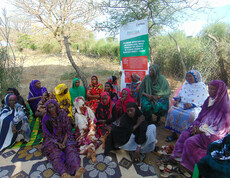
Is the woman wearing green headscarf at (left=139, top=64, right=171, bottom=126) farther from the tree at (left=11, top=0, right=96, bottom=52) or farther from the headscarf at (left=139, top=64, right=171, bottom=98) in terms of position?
the tree at (left=11, top=0, right=96, bottom=52)

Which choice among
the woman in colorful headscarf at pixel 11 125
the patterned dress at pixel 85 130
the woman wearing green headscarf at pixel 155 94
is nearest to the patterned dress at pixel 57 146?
the patterned dress at pixel 85 130

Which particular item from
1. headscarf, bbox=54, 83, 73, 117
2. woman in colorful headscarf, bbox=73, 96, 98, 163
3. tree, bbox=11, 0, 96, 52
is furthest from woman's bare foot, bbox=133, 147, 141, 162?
tree, bbox=11, 0, 96, 52

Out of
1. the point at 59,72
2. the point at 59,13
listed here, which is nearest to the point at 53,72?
the point at 59,72

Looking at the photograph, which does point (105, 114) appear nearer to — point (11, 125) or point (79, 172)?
point (79, 172)

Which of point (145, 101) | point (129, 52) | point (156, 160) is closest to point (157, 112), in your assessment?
point (145, 101)

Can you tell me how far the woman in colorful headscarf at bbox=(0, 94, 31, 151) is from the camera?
124 inches

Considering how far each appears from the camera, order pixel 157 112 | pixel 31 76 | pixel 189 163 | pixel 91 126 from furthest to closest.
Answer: pixel 31 76, pixel 157 112, pixel 91 126, pixel 189 163

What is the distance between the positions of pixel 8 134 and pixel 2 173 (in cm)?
95

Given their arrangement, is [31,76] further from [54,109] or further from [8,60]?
[54,109]

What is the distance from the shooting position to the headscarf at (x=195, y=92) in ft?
10.3

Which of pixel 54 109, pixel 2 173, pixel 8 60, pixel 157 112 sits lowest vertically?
→ pixel 2 173

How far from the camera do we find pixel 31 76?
995 centimetres

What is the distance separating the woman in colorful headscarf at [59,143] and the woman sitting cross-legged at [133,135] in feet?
2.08

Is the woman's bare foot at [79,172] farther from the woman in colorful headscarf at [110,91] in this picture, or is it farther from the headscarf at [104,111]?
the woman in colorful headscarf at [110,91]
